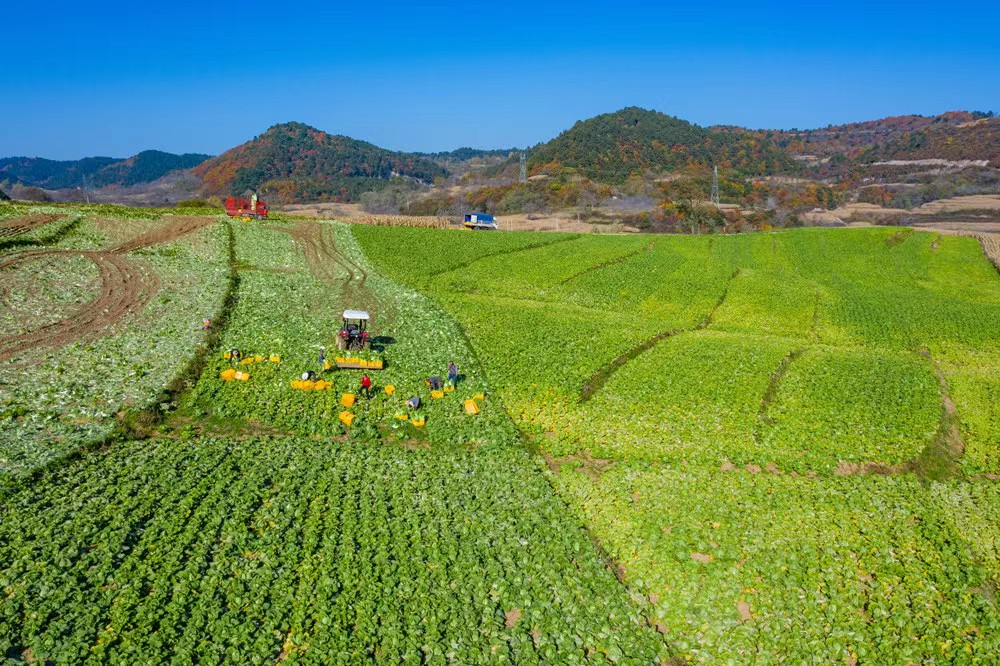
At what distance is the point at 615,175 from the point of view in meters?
183

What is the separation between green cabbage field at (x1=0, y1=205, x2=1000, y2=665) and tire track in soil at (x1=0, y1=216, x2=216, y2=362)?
0.30m

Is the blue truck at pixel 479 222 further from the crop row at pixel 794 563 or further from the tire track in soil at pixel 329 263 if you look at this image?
the crop row at pixel 794 563

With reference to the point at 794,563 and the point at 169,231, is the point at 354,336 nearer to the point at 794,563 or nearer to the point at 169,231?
the point at 794,563

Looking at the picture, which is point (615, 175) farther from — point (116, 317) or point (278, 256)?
point (116, 317)

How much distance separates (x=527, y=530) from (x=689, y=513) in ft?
18.0

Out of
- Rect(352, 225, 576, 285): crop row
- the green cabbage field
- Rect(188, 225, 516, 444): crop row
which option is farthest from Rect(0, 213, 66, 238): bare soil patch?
Rect(352, 225, 576, 285): crop row

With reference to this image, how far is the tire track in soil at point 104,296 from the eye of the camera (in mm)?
30109

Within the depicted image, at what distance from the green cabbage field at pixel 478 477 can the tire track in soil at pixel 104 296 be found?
0.99ft

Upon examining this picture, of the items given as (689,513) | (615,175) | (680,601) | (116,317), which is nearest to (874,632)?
(680,601)

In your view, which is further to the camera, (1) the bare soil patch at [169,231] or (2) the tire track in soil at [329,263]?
(1) the bare soil patch at [169,231]

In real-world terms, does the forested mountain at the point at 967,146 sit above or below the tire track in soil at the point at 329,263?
above

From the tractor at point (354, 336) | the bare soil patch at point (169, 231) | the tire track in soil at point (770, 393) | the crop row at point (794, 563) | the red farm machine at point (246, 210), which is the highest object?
the red farm machine at point (246, 210)

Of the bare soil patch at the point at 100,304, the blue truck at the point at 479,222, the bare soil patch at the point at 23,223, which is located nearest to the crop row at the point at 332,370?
the bare soil patch at the point at 100,304

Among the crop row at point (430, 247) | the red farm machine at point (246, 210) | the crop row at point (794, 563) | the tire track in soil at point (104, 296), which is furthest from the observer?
the red farm machine at point (246, 210)
